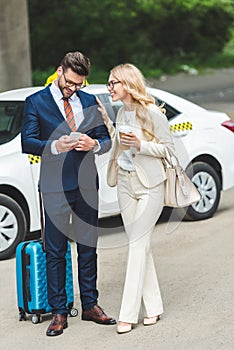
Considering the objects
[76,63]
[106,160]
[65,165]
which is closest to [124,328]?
[65,165]

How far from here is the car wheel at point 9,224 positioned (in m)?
8.41

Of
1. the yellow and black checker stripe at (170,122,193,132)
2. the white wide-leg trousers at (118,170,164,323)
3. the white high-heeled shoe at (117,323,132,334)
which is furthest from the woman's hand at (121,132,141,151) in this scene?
the yellow and black checker stripe at (170,122,193,132)

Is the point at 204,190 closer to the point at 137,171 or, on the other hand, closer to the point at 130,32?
the point at 137,171

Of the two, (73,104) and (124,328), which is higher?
(73,104)

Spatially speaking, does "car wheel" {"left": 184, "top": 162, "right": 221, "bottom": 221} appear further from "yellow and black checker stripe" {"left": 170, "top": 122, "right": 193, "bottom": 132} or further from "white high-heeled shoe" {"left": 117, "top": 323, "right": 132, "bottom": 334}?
"white high-heeled shoe" {"left": 117, "top": 323, "right": 132, "bottom": 334}

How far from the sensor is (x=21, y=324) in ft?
21.6

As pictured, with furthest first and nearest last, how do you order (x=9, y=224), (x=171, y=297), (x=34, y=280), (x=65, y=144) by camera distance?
(x=9, y=224) < (x=171, y=297) < (x=34, y=280) < (x=65, y=144)

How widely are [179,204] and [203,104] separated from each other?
16.6 m

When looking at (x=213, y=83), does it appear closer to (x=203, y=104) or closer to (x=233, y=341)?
(x=203, y=104)

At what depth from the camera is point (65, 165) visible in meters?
6.20

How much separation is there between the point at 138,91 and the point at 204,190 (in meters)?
3.85

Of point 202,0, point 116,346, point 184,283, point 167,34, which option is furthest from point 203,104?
point 116,346

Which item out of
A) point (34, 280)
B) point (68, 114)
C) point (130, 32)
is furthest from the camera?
point (130, 32)

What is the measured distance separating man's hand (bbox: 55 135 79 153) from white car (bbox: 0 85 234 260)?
8.11 feet
